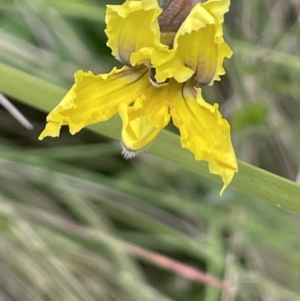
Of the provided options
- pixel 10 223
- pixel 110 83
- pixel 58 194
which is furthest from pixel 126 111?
pixel 58 194

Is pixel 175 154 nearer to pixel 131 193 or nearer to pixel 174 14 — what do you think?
pixel 174 14

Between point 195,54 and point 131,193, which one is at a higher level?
point 195,54

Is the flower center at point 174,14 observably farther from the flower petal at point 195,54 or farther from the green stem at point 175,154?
the green stem at point 175,154

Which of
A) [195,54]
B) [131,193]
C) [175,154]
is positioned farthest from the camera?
[131,193]

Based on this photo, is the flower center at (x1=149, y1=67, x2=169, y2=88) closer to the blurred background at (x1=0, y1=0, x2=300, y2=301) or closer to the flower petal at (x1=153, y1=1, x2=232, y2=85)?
the flower petal at (x1=153, y1=1, x2=232, y2=85)

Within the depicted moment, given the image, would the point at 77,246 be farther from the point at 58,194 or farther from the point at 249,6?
the point at 249,6

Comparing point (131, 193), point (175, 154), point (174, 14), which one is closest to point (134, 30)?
point (174, 14)
